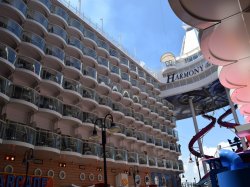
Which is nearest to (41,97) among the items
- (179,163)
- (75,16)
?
(75,16)

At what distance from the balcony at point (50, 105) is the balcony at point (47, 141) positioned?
2441mm

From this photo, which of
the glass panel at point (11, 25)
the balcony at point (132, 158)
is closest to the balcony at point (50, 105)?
the glass panel at point (11, 25)

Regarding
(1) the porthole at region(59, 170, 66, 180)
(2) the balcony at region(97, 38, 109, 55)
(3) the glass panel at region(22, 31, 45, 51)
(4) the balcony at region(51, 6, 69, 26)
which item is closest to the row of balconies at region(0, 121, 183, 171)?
(1) the porthole at region(59, 170, 66, 180)

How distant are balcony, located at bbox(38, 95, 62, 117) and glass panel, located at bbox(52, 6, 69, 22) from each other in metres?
11.6

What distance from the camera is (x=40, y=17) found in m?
26.2

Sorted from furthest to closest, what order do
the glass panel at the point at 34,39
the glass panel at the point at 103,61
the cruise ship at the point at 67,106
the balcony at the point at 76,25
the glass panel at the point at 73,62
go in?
1. the glass panel at the point at 103,61
2. the balcony at the point at 76,25
3. the glass panel at the point at 73,62
4. the glass panel at the point at 34,39
5. the cruise ship at the point at 67,106

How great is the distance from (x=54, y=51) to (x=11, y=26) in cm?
606

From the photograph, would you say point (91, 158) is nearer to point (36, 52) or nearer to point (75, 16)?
point (36, 52)

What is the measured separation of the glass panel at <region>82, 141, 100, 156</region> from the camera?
26.1m

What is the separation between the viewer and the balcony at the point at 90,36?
35.3 metres

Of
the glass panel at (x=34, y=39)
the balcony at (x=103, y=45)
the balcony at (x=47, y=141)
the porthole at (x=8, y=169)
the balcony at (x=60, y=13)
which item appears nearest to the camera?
the porthole at (x=8, y=169)

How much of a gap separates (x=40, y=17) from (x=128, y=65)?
2017cm

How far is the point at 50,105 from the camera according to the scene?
24109 millimetres

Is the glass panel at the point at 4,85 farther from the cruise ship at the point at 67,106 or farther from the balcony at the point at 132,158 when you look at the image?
the balcony at the point at 132,158
